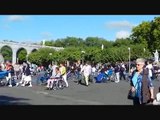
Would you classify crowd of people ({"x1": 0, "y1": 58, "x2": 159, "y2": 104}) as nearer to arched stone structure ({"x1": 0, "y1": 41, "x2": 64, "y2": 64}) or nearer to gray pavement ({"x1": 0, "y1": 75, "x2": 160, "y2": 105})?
gray pavement ({"x1": 0, "y1": 75, "x2": 160, "y2": 105})

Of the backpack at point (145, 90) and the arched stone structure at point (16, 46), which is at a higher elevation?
the arched stone structure at point (16, 46)

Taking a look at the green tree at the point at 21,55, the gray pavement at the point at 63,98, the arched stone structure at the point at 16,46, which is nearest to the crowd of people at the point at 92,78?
the gray pavement at the point at 63,98

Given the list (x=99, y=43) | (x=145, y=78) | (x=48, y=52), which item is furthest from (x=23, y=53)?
(x=145, y=78)

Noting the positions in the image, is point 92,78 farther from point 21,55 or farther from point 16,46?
point 21,55

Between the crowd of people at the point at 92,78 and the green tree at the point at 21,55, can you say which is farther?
the green tree at the point at 21,55

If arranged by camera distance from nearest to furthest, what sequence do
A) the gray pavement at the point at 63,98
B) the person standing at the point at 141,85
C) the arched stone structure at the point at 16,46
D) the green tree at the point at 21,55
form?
1. the person standing at the point at 141,85
2. the gray pavement at the point at 63,98
3. the arched stone structure at the point at 16,46
4. the green tree at the point at 21,55

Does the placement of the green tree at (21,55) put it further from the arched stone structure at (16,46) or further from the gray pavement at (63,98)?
the gray pavement at (63,98)

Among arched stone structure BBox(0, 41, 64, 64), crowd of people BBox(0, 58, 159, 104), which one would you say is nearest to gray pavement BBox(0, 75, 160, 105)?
crowd of people BBox(0, 58, 159, 104)

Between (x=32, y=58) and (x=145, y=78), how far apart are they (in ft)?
384
